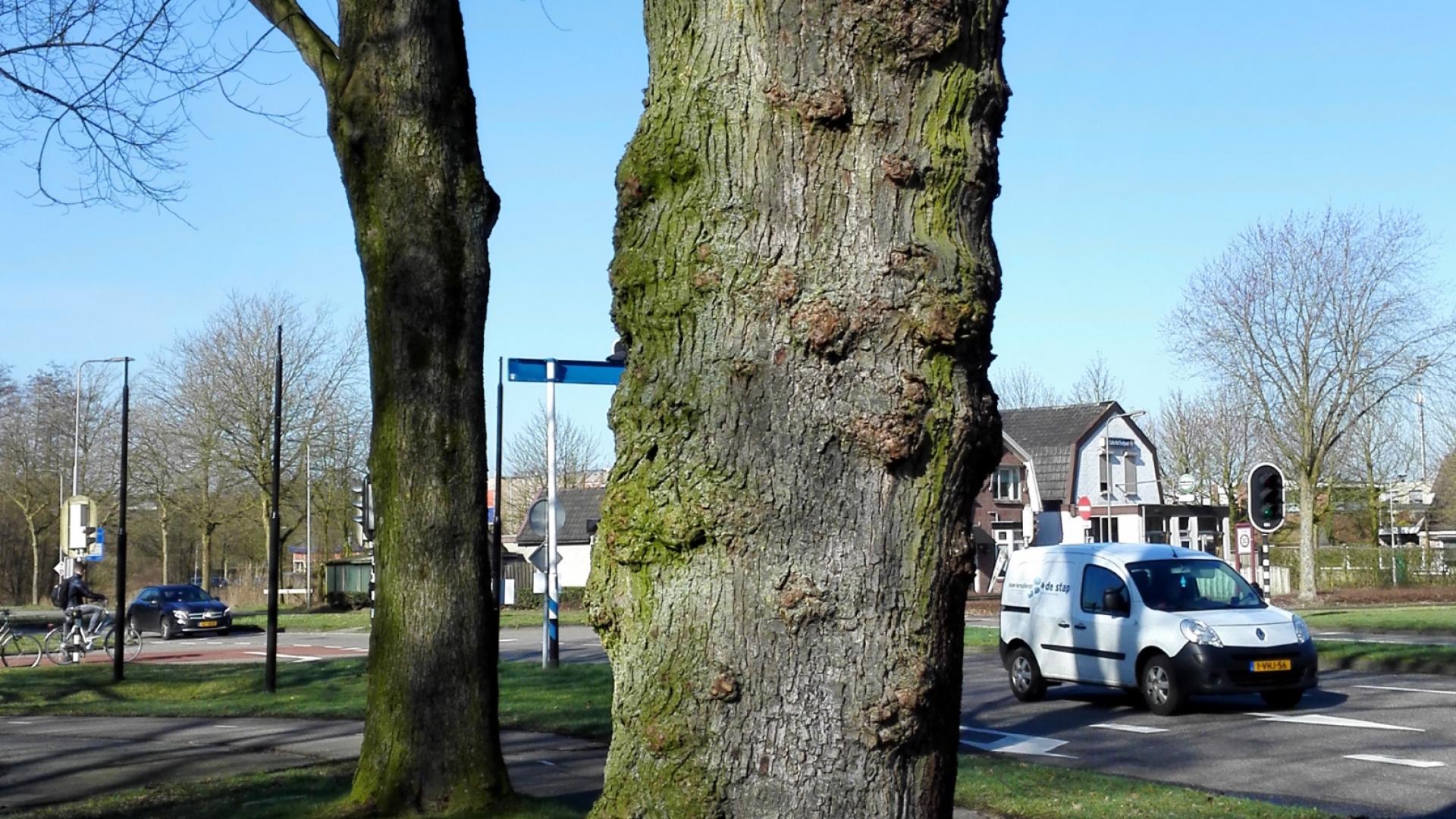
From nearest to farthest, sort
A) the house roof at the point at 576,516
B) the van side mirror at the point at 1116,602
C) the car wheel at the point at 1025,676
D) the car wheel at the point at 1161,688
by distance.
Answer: the car wheel at the point at 1161,688 < the van side mirror at the point at 1116,602 < the car wheel at the point at 1025,676 < the house roof at the point at 576,516

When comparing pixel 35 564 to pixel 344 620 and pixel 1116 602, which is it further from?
pixel 1116 602

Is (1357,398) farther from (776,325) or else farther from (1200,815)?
(776,325)

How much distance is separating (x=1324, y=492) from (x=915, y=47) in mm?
57818

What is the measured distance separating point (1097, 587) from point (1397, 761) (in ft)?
15.5

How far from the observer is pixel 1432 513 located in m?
77.4

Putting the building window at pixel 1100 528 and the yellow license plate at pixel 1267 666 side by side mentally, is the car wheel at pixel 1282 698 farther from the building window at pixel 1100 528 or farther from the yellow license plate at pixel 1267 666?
the building window at pixel 1100 528

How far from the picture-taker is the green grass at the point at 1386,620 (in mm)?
27078

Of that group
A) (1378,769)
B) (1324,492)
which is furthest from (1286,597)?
(1378,769)

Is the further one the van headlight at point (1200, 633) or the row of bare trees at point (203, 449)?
the row of bare trees at point (203, 449)


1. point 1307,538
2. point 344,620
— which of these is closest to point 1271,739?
point 1307,538

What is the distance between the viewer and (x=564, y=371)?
17344mm

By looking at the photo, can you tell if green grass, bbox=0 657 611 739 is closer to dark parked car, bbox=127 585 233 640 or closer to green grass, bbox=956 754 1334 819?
green grass, bbox=956 754 1334 819

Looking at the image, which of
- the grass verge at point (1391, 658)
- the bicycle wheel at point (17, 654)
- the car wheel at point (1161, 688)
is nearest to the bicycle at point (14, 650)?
the bicycle wheel at point (17, 654)

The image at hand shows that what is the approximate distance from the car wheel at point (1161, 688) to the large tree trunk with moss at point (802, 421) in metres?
12.4
